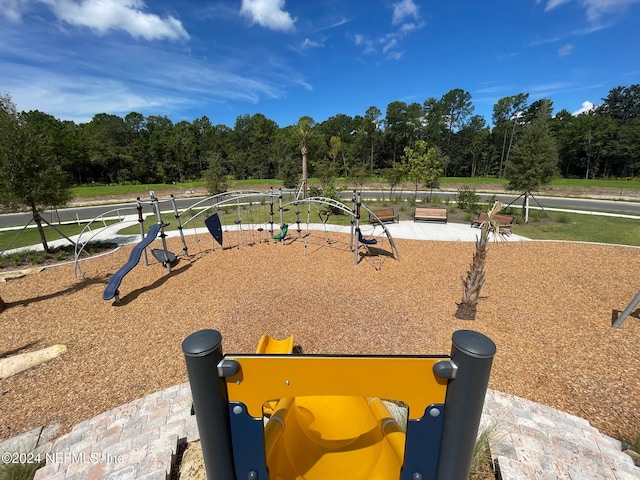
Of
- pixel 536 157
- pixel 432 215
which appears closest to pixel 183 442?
pixel 432 215

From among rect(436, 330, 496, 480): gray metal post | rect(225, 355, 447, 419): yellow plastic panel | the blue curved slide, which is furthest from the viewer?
the blue curved slide

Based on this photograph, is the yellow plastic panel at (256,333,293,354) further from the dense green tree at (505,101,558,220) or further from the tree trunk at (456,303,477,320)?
the dense green tree at (505,101,558,220)

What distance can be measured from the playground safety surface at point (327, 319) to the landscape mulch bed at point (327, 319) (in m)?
0.03

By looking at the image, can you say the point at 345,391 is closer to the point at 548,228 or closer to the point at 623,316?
the point at 623,316

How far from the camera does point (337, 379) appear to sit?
1853 millimetres

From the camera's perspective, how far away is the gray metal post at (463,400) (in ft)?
5.38

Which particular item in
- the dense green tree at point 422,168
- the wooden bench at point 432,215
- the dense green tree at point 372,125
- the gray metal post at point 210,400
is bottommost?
the wooden bench at point 432,215

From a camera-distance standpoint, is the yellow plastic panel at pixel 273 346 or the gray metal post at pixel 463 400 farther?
the yellow plastic panel at pixel 273 346

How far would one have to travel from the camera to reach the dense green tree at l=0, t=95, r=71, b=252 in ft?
33.0

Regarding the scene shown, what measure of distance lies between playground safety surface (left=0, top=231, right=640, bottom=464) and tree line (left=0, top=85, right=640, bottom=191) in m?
33.2

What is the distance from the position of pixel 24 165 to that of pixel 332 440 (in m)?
13.4

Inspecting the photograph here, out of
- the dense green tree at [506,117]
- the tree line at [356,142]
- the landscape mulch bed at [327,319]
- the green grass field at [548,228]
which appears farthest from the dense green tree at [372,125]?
the landscape mulch bed at [327,319]

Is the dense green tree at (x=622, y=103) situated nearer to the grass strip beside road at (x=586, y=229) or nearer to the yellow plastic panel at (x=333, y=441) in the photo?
the grass strip beside road at (x=586, y=229)

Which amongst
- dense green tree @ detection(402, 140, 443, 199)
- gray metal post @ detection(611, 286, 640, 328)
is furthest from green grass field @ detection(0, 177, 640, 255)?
gray metal post @ detection(611, 286, 640, 328)
